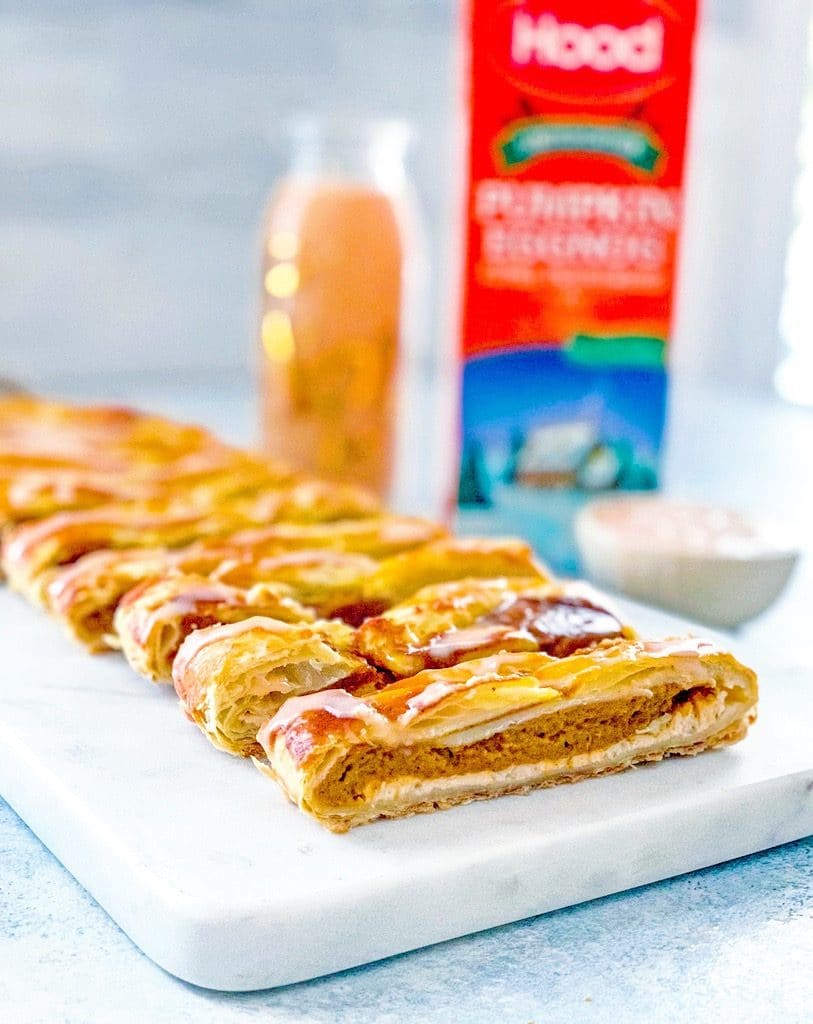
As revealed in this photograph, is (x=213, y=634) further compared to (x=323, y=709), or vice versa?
(x=213, y=634)

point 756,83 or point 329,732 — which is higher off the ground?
point 756,83

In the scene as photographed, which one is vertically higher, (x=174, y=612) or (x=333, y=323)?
(x=333, y=323)

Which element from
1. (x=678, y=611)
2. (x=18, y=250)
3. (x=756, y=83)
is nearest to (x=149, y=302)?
(x=18, y=250)

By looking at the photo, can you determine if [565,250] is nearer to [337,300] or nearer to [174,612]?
[337,300]

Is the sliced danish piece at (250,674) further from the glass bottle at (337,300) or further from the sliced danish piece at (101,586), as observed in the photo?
the glass bottle at (337,300)

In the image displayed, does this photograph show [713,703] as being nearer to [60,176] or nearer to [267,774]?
[267,774]

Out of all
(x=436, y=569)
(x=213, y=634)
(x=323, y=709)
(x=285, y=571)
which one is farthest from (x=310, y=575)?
(x=323, y=709)
